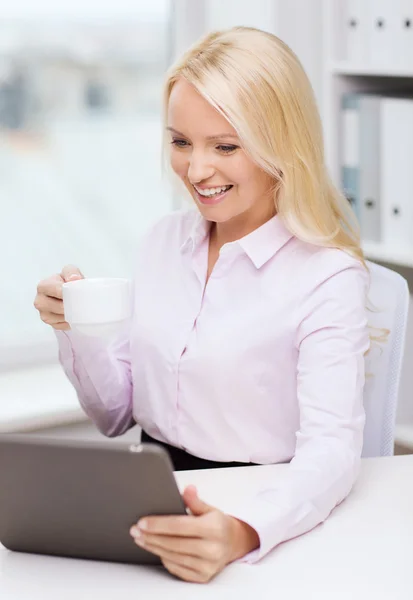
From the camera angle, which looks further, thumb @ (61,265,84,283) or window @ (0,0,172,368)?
window @ (0,0,172,368)

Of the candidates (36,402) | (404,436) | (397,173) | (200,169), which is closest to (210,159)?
(200,169)

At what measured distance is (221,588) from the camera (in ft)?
3.66

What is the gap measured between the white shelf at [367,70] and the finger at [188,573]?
1.45 metres

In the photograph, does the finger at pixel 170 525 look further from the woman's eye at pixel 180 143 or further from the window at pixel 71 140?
the window at pixel 71 140

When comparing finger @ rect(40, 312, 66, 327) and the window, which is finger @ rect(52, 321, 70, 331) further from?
the window

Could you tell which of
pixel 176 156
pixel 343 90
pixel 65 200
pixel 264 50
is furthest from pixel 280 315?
pixel 65 200

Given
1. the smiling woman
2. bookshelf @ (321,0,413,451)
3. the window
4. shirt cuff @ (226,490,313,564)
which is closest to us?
shirt cuff @ (226,490,313,564)

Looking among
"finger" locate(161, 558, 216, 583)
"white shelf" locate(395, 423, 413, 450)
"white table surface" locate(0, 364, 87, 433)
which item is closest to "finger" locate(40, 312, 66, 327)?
"finger" locate(161, 558, 216, 583)

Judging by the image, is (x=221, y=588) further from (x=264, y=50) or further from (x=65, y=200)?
(x=65, y=200)

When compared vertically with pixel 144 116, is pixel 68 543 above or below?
below

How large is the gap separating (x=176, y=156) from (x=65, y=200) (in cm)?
127

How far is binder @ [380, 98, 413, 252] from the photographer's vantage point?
2.23 meters

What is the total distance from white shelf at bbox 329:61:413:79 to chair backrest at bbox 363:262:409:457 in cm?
76

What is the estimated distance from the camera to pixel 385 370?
1.65m
